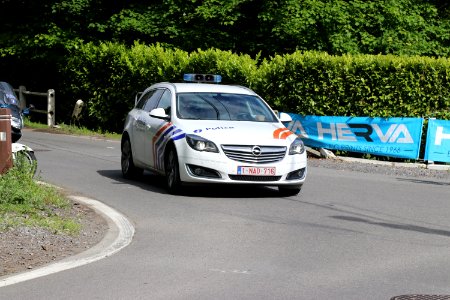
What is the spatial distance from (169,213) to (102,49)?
2125cm

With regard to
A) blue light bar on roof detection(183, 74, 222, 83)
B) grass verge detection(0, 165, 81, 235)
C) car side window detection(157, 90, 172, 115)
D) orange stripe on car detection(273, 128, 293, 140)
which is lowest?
grass verge detection(0, 165, 81, 235)

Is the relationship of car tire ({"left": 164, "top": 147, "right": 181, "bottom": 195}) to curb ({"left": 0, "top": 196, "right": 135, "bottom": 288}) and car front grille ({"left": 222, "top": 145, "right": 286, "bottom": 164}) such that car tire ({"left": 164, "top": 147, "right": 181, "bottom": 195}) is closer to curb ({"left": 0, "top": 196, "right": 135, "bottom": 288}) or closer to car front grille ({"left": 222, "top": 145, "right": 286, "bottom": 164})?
car front grille ({"left": 222, "top": 145, "right": 286, "bottom": 164})

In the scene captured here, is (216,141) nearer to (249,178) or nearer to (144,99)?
(249,178)

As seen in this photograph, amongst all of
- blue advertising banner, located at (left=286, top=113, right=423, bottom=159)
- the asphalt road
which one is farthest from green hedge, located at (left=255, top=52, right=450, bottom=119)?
the asphalt road

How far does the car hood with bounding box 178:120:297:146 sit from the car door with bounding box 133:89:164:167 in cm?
132

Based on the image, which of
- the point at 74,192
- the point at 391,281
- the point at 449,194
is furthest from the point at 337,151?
the point at 391,281

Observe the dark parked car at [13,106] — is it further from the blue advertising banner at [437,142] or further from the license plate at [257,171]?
the blue advertising banner at [437,142]

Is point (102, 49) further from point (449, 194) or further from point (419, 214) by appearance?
point (419, 214)

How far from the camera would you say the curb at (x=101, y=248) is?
8.60 meters

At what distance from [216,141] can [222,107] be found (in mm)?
1511

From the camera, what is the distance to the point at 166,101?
643 inches

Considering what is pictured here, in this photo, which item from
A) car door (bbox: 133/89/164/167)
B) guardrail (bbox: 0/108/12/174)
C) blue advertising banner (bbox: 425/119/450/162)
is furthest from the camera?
blue advertising banner (bbox: 425/119/450/162)

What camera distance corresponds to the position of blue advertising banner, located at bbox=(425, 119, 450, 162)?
2223 centimetres

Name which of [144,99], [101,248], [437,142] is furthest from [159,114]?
[437,142]
